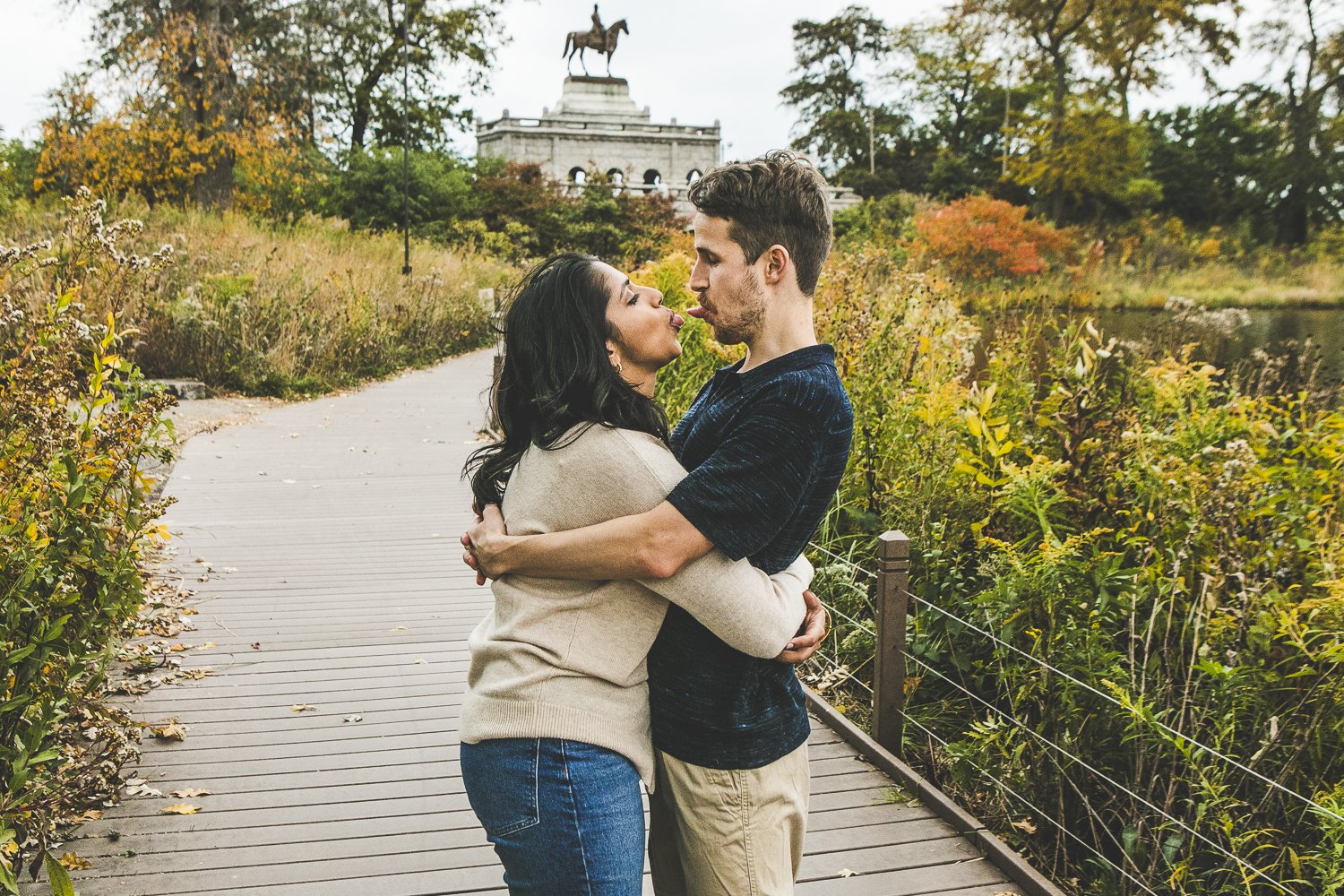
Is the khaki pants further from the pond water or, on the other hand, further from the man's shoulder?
the pond water

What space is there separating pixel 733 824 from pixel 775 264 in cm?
88

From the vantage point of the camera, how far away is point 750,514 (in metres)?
1.45

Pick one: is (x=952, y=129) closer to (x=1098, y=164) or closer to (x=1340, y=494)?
(x=1098, y=164)

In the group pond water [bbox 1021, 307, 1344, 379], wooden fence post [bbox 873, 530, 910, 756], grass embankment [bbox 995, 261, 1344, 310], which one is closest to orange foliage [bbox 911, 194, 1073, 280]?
grass embankment [bbox 995, 261, 1344, 310]

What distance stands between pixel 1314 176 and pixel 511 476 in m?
41.9

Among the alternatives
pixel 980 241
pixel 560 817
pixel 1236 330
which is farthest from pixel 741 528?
pixel 980 241

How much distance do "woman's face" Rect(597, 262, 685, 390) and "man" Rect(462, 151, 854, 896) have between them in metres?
0.09

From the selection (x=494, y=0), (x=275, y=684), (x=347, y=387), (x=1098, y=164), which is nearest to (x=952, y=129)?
(x=1098, y=164)

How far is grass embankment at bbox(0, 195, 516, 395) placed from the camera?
12570mm

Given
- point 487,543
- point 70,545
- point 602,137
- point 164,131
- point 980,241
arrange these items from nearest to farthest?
point 487,543
point 70,545
point 164,131
point 980,241
point 602,137

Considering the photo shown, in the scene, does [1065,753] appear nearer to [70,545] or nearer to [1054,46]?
[70,545]

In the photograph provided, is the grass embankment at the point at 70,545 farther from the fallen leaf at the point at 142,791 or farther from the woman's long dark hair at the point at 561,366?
the woman's long dark hair at the point at 561,366

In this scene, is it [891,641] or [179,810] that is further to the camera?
[891,641]

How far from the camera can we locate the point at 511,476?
1660mm
